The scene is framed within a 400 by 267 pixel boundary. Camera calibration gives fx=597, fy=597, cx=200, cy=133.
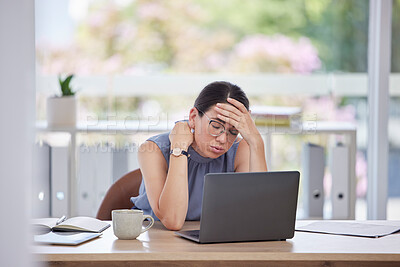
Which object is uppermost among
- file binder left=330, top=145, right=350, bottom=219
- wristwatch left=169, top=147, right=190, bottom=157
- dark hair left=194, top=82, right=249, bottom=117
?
dark hair left=194, top=82, right=249, bottom=117

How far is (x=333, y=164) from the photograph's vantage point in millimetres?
3559

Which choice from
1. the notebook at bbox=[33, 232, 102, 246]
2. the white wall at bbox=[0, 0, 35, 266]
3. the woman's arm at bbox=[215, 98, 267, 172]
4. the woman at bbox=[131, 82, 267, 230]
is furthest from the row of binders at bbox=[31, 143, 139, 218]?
the white wall at bbox=[0, 0, 35, 266]

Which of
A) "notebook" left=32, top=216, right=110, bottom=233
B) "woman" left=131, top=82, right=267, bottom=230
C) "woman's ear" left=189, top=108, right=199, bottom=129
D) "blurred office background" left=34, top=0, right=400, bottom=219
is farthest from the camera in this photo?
"blurred office background" left=34, top=0, right=400, bottom=219

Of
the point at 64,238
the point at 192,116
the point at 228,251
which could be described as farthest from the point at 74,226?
the point at 192,116

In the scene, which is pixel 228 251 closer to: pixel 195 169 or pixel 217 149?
pixel 217 149

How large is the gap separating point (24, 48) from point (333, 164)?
276cm

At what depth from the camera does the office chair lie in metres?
2.32

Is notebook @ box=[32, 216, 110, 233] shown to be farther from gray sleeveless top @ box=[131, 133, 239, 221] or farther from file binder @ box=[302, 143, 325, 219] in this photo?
file binder @ box=[302, 143, 325, 219]

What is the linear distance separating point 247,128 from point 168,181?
1.12ft

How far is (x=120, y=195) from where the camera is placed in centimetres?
234

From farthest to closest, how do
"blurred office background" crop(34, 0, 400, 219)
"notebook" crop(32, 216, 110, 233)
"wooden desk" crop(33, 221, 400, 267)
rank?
"blurred office background" crop(34, 0, 400, 219)
"notebook" crop(32, 216, 110, 233)
"wooden desk" crop(33, 221, 400, 267)

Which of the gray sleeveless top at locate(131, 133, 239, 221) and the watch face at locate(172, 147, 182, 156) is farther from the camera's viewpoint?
the gray sleeveless top at locate(131, 133, 239, 221)

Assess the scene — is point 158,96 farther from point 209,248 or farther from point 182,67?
point 209,248

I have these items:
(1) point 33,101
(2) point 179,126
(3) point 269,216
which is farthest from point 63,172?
(1) point 33,101
